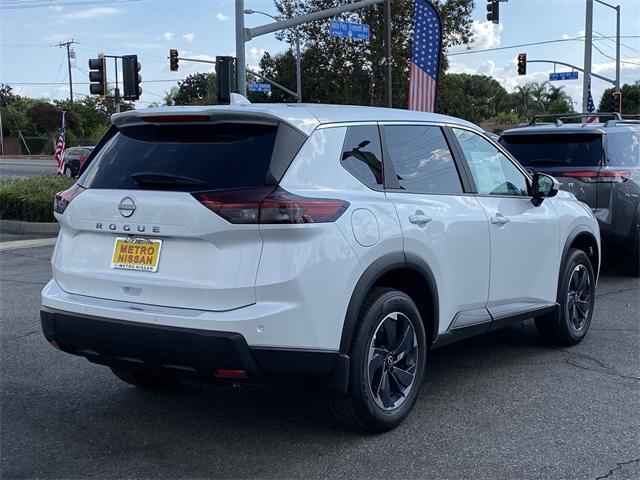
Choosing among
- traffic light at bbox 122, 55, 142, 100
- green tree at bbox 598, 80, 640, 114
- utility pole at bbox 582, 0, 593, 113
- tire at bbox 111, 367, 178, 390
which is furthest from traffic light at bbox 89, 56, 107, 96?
green tree at bbox 598, 80, 640, 114

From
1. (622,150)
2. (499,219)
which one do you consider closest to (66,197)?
(499,219)

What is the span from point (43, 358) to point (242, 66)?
47.4ft

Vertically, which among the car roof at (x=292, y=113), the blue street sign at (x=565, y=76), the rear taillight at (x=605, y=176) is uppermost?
the blue street sign at (x=565, y=76)

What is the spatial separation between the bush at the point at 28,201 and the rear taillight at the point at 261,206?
37.8 feet

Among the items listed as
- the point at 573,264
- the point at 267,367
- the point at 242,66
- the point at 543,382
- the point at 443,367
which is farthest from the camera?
the point at 242,66

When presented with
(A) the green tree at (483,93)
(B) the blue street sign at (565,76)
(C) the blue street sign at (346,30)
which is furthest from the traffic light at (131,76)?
(A) the green tree at (483,93)

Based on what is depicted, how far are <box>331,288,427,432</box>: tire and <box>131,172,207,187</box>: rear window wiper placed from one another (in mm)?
1113

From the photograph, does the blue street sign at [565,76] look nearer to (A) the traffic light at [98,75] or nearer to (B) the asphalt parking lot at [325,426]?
(A) the traffic light at [98,75]

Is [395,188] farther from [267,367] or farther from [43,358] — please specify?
[43,358]

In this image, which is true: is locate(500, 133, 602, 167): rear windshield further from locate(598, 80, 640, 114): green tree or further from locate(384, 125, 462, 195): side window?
locate(598, 80, 640, 114): green tree

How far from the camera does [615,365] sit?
5.50m

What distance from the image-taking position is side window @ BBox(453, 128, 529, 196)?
5055mm

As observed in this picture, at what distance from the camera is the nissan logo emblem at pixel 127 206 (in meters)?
3.79

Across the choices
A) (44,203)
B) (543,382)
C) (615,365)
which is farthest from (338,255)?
(44,203)
